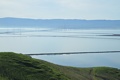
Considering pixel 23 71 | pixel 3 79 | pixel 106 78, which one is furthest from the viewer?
pixel 106 78

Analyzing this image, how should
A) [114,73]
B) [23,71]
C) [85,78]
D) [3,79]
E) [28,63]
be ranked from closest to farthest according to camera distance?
[3,79], [23,71], [28,63], [85,78], [114,73]

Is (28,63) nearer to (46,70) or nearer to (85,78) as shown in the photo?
(46,70)

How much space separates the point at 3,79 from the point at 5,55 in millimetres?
6506

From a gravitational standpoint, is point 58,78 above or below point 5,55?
below

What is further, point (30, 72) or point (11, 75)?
point (30, 72)

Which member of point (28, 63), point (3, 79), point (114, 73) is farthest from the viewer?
point (114, 73)

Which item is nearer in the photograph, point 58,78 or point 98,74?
point 58,78

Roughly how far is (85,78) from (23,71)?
10.1 m

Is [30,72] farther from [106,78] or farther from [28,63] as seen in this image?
[106,78]

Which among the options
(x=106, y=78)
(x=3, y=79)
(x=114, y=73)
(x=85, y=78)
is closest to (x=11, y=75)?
(x=3, y=79)

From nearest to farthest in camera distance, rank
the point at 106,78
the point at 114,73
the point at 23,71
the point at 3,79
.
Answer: the point at 3,79 < the point at 23,71 < the point at 106,78 < the point at 114,73

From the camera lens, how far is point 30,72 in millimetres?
26172

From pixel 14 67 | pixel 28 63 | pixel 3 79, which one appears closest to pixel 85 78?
pixel 28 63

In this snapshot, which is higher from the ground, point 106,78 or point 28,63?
point 28,63
